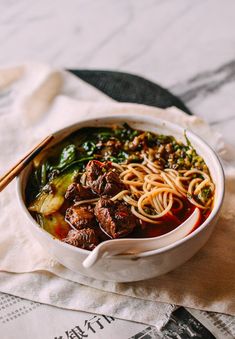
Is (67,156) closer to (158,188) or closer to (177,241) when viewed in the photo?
A: (158,188)

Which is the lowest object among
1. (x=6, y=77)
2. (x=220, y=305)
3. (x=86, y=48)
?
(x=220, y=305)

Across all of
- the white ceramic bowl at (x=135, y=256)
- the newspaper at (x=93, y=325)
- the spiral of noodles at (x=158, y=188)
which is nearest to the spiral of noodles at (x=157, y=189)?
the spiral of noodles at (x=158, y=188)

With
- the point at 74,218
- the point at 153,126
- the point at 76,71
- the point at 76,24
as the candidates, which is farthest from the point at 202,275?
the point at 76,24

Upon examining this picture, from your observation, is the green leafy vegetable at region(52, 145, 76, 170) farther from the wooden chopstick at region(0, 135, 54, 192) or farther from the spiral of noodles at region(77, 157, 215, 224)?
the spiral of noodles at region(77, 157, 215, 224)

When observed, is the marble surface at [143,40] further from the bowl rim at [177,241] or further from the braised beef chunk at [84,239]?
the braised beef chunk at [84,239]

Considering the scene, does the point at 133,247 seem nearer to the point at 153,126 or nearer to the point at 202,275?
the point at 202,275

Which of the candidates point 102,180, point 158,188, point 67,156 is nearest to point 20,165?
point 67,156
